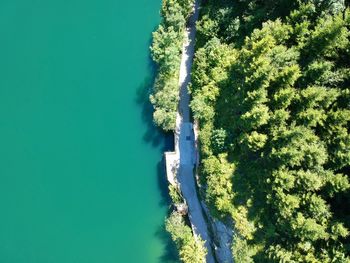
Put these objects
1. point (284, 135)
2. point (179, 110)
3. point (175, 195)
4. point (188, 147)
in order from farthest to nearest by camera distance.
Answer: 1. point (179, 110)
2. point (188, 147)
3. point (175, 195)
4. point (284, 135)

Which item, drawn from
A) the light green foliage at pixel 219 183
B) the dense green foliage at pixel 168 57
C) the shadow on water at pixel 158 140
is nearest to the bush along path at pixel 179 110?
the dense green foliage at pixel 168 57

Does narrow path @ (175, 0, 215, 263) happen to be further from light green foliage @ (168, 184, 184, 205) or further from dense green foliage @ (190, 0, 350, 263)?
dense green foliage @ (190, 0, 350, 263)

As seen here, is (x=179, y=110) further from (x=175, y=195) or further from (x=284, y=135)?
(x=284, y=135)

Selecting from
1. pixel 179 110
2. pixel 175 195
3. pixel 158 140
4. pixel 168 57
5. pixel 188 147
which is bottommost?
pixel 175 195

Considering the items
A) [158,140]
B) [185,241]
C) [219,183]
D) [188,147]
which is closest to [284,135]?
[219,183]

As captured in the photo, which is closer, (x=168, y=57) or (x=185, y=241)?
(x=185, y=241)

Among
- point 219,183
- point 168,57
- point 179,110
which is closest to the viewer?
point 219,183
